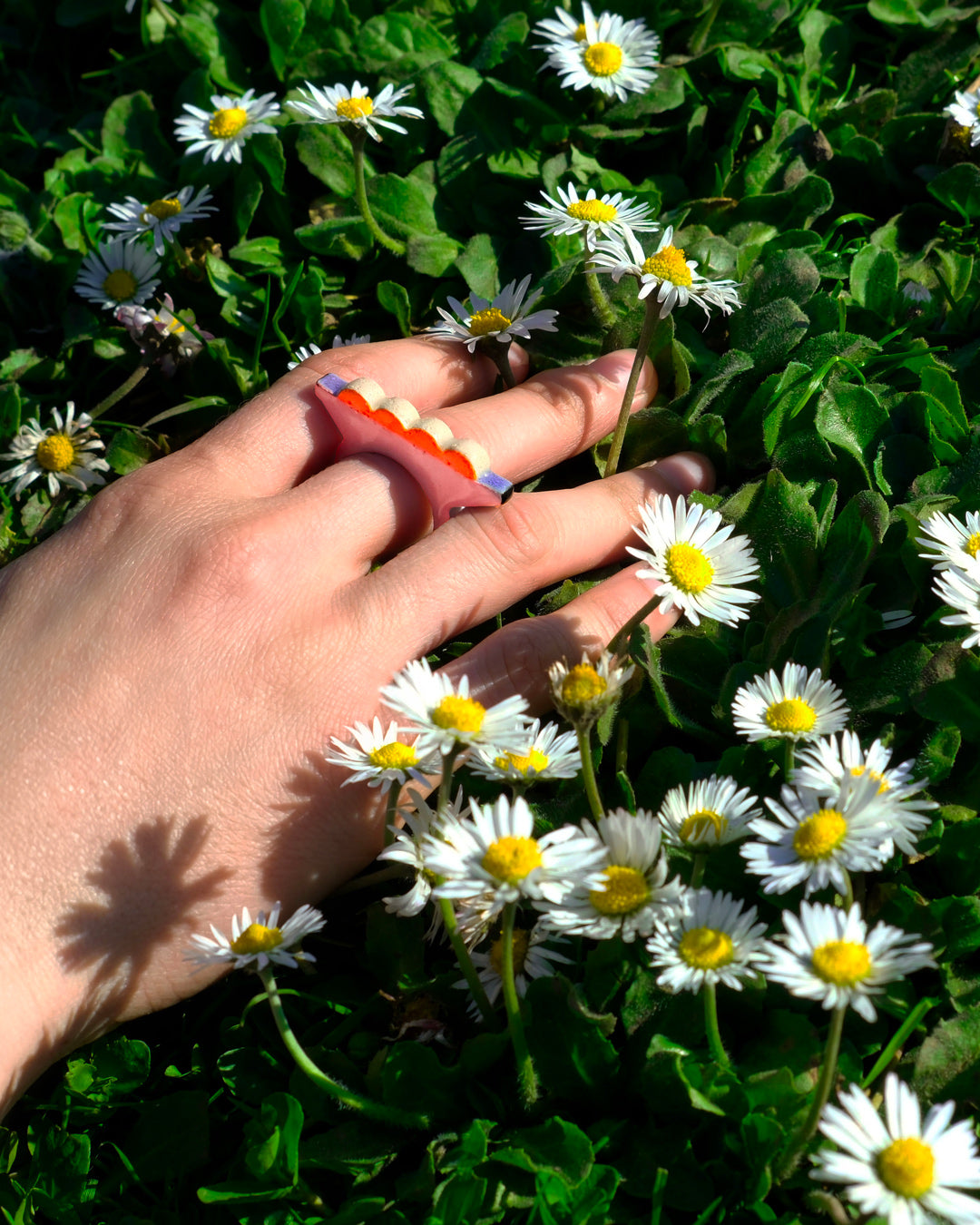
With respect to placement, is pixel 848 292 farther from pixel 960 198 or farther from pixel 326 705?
pixel 326 705

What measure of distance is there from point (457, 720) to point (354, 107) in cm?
200

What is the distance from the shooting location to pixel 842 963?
1.35m

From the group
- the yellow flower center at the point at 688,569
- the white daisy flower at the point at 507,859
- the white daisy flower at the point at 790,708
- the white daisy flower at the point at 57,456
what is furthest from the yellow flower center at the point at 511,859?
the white daisy flower at the point at 57,456

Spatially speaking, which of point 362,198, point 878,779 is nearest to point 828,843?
point 878,779

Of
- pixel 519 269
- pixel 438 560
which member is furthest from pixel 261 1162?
pixel 519 269

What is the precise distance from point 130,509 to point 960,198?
217cm

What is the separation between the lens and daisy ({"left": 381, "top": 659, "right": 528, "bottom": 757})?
1548mm

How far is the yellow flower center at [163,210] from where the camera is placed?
10.2 ft

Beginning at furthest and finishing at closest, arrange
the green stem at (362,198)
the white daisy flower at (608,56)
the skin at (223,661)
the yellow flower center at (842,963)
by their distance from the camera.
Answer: the white daisy flower at (608,56) < the green stem at (362,198) < the skin at (223,661) < the yellow flower center at (842,963)

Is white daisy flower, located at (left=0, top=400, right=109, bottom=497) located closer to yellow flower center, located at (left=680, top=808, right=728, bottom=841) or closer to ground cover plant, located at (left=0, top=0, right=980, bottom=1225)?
ground cover plant, located at (left=0, top=0, right=980, bottom=1225)

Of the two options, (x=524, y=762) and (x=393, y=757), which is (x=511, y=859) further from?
(x=393, y=757)

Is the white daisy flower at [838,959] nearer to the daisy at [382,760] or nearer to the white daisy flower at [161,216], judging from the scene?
the daisy at [382,760]

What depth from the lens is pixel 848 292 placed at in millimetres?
2734

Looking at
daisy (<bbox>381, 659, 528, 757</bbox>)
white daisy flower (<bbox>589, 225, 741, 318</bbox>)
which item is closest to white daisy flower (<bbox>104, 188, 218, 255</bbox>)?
white daisy flower (<bbox>589, 225, 741, 318</bbox>)
